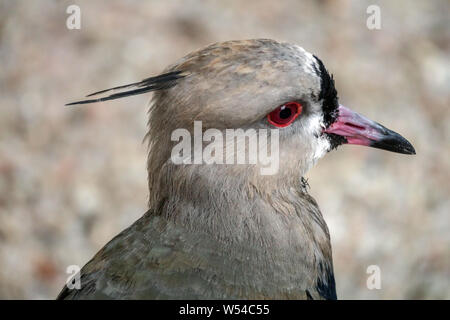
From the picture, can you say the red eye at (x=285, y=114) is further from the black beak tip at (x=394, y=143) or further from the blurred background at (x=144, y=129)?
the blurred background at (x=144, y=129)

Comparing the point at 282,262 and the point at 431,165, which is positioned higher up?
the point at 431,165

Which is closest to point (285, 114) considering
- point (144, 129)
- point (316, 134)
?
point (316, 134)

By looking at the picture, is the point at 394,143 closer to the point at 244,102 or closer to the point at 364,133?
the point at 364,133

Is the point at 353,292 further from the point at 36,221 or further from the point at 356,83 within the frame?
the point at 36,221

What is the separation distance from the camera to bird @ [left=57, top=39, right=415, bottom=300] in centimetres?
273

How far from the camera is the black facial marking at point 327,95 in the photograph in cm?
298

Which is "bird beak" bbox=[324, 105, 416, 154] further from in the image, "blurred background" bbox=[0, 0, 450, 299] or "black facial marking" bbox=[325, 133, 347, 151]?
"blurred background" bbox=[0, 0, 450, 299]

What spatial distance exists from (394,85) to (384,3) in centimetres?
92

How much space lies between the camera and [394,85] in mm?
5656

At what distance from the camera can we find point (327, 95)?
9.95ft

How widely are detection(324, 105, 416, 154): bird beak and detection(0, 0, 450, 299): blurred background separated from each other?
1.86m

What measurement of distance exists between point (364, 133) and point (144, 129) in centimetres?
238

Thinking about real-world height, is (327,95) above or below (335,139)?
above
